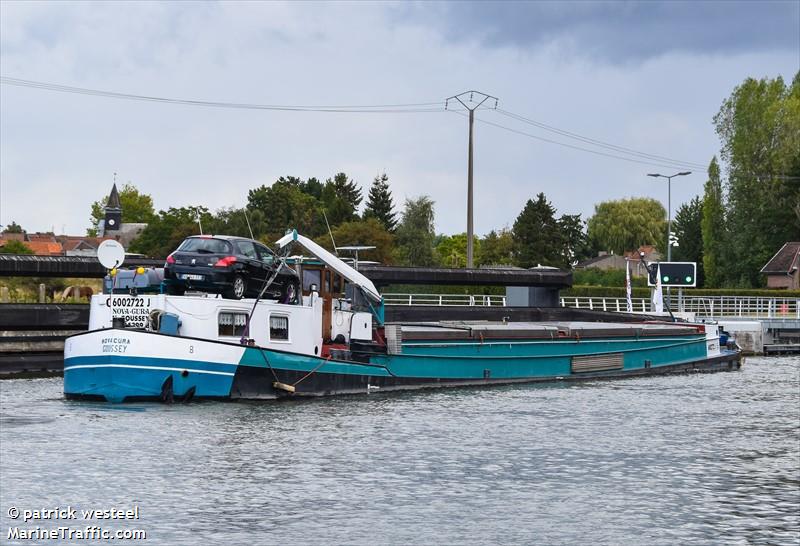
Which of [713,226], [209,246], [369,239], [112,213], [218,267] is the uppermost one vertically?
[112,213]

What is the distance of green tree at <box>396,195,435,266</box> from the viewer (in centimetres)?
13138

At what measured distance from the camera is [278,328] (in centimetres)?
3694

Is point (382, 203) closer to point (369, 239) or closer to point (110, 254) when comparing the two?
point (369, 239)

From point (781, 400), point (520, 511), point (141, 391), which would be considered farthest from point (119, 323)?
point (781, 400)

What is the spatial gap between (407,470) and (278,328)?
1313 centimetres

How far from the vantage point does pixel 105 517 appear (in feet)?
64.4

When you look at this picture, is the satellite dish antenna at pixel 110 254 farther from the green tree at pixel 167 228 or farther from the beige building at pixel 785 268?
the beige building at pixel 785 268

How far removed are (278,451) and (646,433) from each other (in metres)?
10.7

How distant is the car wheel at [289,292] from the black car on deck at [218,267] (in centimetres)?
125

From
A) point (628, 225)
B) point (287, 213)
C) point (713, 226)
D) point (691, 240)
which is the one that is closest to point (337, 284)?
point (713, 226)

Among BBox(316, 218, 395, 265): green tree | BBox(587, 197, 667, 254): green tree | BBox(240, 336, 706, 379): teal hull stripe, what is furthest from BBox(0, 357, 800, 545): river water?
BBox(587, 197, 667, 254): green tree

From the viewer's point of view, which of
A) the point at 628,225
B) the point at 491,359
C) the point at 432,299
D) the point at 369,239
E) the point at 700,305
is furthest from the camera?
the point at 628,225

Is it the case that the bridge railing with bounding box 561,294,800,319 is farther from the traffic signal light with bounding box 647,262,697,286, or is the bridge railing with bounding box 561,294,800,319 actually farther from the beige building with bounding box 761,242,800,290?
the beige building with bounding box 761,242,800,290

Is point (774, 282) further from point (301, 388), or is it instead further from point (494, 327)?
point (301, 388)
